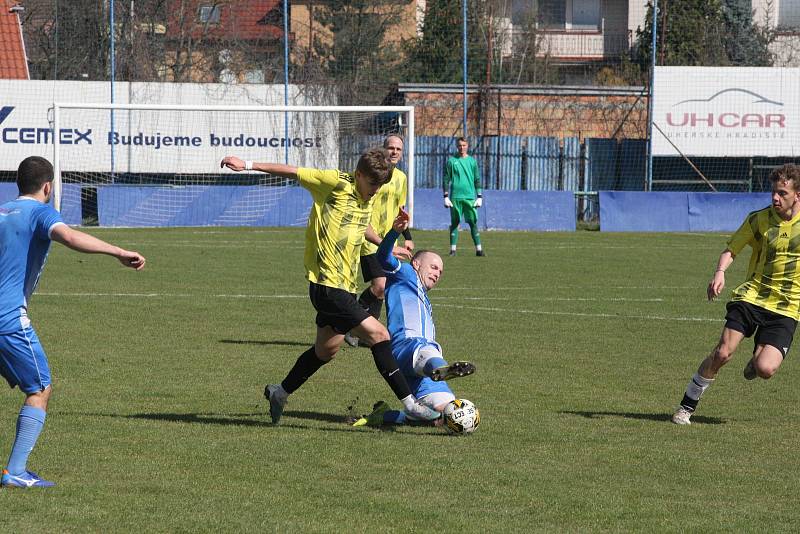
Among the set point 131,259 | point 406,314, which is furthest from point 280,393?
point 131,259

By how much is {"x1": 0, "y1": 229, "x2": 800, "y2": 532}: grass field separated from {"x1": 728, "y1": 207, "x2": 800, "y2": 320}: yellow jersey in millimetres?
810

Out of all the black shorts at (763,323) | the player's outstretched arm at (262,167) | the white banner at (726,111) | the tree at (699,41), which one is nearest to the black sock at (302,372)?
the player's outstretched arm at (262,167)

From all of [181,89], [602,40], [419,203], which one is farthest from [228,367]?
[602,40]

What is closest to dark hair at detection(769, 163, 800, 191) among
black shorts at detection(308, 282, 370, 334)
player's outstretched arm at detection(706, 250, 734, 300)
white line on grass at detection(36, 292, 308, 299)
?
player's outstretched arm at detection(706, 250, 734, 300)

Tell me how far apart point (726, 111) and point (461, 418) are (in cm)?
2811

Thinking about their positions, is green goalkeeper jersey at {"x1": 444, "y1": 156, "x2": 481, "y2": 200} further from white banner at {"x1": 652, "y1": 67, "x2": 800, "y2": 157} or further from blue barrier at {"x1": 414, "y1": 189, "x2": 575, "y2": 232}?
white banner at {"x1": 652, "y1": 67, "x2": 800, "y2": 157}

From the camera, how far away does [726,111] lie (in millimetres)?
33438

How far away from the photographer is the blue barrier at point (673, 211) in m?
31.1

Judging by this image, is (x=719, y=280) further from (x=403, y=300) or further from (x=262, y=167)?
(x=262, y=167)

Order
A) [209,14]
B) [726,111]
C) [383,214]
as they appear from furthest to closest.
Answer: [209,14], [726,111], [383,214]

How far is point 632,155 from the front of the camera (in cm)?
3462

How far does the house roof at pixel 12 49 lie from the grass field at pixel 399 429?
66.5 ft

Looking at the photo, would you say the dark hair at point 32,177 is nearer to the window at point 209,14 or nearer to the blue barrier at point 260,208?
the blue barrier at point 260,208

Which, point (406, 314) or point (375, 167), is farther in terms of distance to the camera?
point (406, 314)
